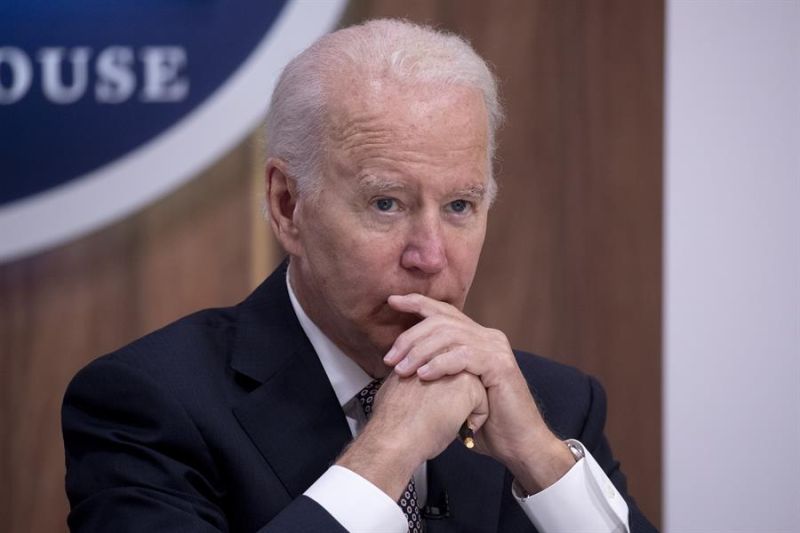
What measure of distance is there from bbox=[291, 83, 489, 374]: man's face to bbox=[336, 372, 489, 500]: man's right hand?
149mm

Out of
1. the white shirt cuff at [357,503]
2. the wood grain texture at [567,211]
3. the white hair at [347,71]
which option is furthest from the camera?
the wood grain texture at [567,211]

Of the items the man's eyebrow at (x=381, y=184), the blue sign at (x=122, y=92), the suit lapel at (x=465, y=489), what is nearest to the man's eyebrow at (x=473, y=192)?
the man's eyebrow at (x=381, y=184)

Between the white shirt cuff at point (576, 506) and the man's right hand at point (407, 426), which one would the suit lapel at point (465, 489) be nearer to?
the white shirt cuff at point (576, 506)

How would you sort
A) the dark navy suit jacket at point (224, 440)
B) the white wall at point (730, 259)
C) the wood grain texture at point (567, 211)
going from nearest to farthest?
the dark navy suit jacket at point (224, 440), the wood grain texture at point (567, 211), the white wall at point (730, 259)

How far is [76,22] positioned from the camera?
2.77 meters

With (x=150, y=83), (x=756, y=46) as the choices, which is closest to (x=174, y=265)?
(x=150, y=83)

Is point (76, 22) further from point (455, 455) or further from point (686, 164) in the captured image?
point (686, 164)

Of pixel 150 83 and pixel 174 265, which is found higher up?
pixel 150 83

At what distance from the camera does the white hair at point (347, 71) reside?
2.07 m

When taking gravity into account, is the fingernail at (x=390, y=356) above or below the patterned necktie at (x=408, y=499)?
above

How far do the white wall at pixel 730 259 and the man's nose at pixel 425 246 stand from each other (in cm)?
134

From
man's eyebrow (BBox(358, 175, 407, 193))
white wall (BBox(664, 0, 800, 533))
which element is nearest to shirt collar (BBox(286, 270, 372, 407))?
man's eyebrow (BBox(358, 175, 407, 193))

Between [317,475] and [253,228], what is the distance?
954mm

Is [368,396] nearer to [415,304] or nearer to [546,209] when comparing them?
[415,304]
